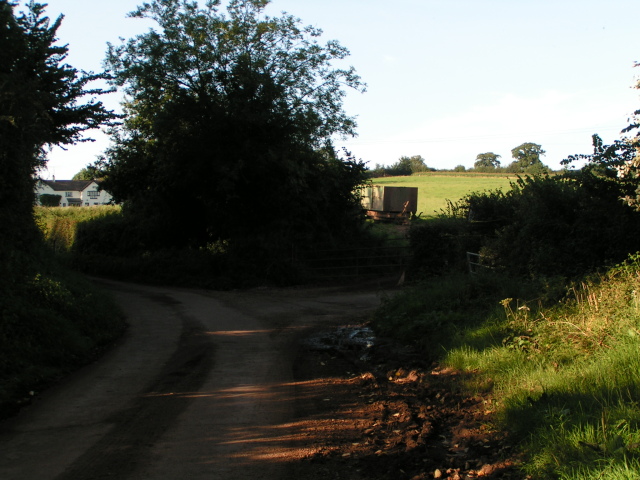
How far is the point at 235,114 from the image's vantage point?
2495cm

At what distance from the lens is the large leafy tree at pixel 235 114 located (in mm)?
25094

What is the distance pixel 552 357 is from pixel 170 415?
5.03 metres

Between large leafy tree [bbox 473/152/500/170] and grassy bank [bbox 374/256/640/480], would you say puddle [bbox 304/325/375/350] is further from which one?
large leafy tree [bbox 473/152/500/170]

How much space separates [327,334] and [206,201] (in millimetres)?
14907

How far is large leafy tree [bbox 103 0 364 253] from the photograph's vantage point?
82.3 ft

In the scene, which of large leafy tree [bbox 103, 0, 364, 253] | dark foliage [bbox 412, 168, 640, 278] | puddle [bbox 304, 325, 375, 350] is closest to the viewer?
puddle [bbox 304, 325, 375, 350]

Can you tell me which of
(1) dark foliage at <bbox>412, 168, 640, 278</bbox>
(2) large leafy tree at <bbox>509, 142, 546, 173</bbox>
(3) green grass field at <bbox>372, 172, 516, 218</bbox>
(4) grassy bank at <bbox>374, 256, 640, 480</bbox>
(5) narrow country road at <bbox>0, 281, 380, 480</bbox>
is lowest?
(5) narrow country road at <bbox>0, 281, 380, 480</bbox>

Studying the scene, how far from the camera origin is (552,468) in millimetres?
4891

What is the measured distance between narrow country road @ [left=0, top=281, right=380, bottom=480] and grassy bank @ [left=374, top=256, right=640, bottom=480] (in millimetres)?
2493

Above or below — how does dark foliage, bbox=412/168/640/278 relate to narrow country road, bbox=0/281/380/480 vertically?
above

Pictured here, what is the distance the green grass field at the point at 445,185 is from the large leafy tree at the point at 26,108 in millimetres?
32417

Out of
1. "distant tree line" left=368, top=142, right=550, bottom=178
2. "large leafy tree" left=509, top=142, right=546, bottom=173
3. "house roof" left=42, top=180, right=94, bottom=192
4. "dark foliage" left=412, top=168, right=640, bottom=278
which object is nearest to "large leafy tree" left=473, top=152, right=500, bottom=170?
"distant tree line" left=368, top=142, right=550, bottom=178

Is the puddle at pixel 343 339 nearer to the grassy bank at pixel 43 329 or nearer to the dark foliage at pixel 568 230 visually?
the dark foliage at pixel 568 230

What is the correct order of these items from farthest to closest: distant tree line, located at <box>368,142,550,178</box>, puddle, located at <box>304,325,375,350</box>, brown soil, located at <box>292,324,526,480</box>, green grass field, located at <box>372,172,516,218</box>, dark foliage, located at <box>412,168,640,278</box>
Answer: distant tree line, located at <box>368,142,550,178</box> < green grass field, located at <box>372,172,516,218</box> < dark foliage, located at <box>412,168,640,278</box> < puddle, located at <box>304,325,375,350</box> < brown soil, located at <box>292,324,526,480</box>
